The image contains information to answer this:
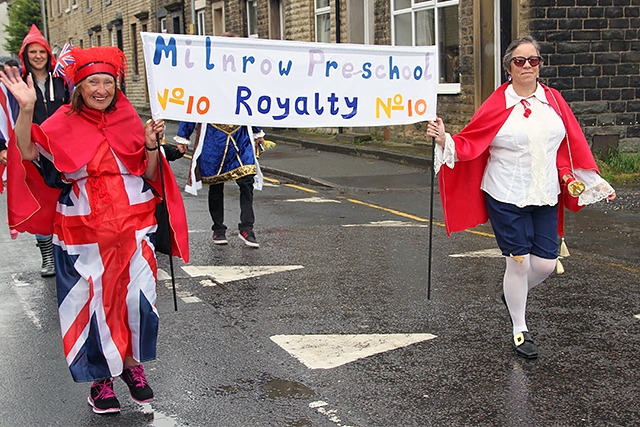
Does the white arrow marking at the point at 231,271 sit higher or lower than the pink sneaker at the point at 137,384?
lower

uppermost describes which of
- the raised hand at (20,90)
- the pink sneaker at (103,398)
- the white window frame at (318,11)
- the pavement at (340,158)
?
the white window frame at (318,11)

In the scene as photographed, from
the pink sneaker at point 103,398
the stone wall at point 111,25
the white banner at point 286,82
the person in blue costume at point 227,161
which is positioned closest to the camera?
the pink sneaker at point 103,398

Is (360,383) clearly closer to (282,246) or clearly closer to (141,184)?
(141,184)

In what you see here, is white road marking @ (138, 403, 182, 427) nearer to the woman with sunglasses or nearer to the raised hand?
the raised hand

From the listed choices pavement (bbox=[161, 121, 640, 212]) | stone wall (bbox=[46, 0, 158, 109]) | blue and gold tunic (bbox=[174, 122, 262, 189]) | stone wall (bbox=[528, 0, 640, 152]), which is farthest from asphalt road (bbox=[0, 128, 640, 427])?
stone wall (bbox=[46, 0, 158, 109])

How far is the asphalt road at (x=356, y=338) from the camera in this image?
4.34m

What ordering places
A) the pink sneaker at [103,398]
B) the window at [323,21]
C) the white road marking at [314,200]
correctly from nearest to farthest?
the pink sneaker at [103,398], the white road marking at [314,200], the window at [323,21]

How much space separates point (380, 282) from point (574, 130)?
2.43 metres

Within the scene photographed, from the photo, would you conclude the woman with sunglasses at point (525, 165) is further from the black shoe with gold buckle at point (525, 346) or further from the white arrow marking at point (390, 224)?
the white arrow marking at point (390, 224)

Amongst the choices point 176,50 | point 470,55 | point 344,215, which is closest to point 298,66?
point 176,50

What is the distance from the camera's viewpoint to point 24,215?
4336 millimetres

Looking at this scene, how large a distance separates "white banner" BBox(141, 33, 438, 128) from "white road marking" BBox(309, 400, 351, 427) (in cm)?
213

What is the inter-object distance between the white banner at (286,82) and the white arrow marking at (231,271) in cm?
166

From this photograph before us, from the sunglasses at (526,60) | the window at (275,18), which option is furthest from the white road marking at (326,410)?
the window at (275,18)
